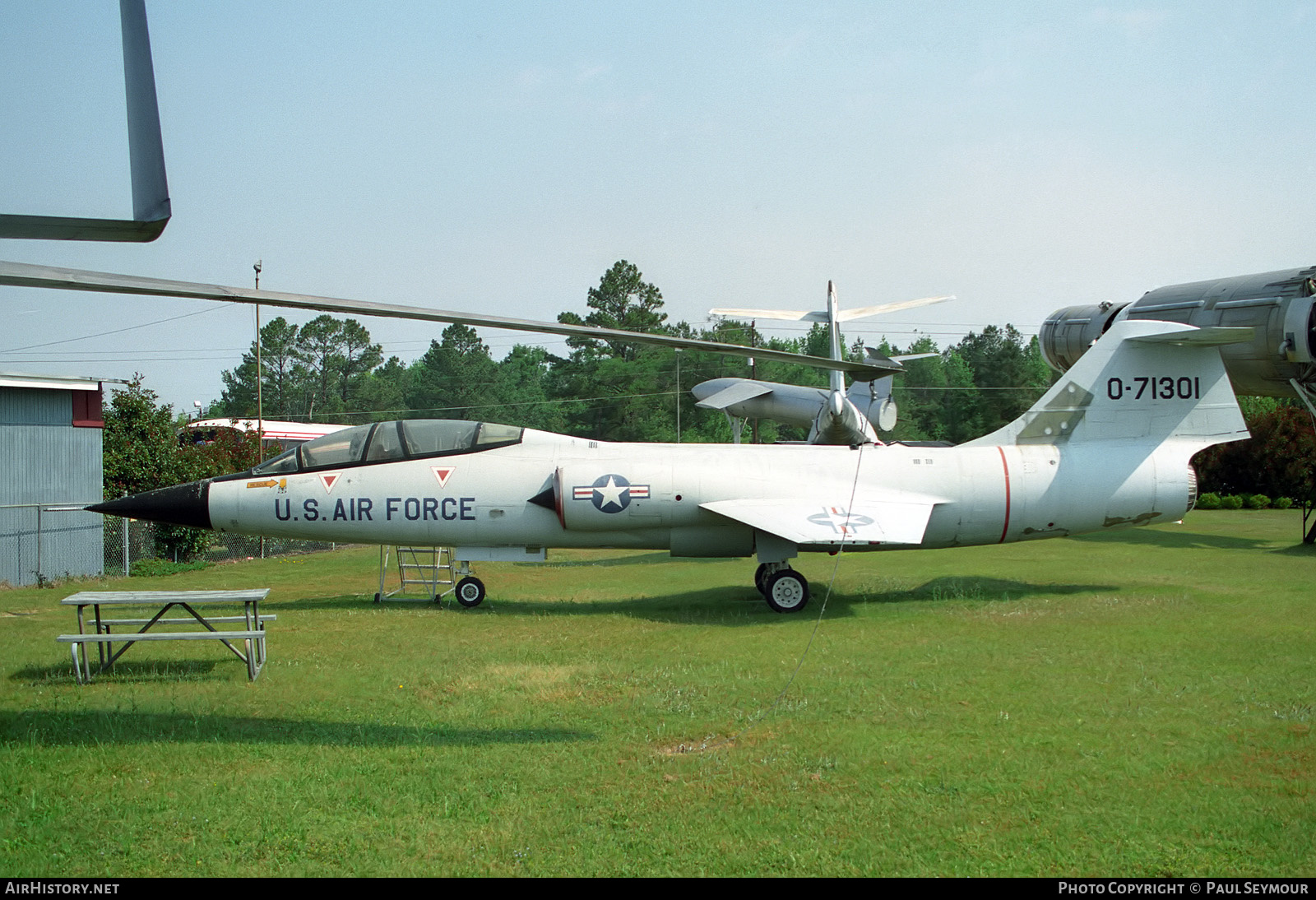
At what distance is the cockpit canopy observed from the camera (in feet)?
43.8

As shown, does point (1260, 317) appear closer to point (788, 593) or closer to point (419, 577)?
point (788, 593)

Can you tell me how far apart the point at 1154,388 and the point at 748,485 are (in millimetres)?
5738

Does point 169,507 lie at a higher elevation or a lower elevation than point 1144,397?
lower

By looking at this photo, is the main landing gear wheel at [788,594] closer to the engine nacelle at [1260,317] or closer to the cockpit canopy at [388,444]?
the cockpit canopy at [388,444]

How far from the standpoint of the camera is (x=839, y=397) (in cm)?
2091

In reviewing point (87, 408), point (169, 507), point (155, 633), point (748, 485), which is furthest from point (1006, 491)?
point (87, 408)

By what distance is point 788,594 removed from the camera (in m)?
12.5

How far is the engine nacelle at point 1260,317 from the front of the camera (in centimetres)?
1767

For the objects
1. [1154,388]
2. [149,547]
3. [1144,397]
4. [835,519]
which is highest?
[1154,388]

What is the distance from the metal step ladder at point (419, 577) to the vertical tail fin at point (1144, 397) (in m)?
8.04

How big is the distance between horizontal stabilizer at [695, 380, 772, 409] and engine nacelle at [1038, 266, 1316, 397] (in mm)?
9481

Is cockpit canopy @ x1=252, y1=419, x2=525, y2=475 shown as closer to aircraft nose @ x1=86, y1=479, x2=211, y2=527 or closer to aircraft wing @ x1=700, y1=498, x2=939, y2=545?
aircraft nose @ x1=86, y1=479, x2=211, y2=527

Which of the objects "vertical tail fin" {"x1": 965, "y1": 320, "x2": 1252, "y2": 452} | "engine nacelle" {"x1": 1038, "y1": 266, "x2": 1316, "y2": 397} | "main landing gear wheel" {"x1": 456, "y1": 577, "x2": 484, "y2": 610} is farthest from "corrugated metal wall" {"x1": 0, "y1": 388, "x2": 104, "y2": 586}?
"engine nacelle" {"x1": 1038, "y1": 266, "x2": 1316, "y2": 397}
